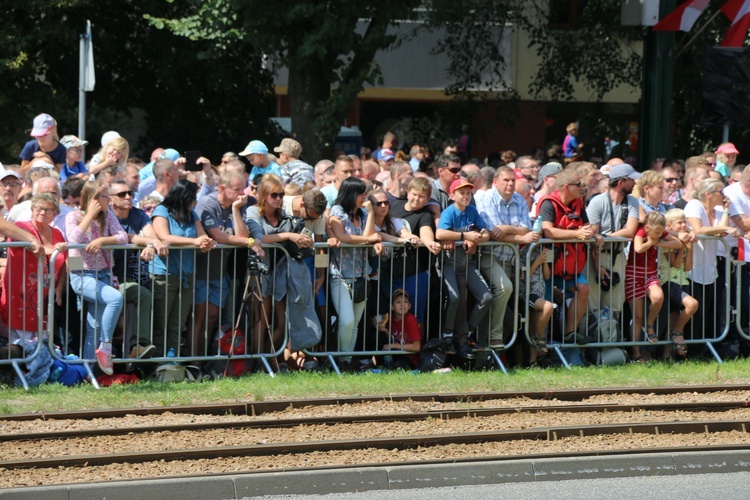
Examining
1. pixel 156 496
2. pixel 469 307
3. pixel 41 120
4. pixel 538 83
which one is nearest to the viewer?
pixel 156 496

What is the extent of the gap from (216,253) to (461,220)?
2.38m

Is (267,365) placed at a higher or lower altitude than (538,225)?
lower

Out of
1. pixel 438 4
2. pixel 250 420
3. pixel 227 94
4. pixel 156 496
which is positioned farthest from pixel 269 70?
pixel 156 496

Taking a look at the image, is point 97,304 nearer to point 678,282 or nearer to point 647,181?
point 647,181

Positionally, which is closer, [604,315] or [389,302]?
[389,302]

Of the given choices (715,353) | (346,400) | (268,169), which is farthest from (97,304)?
(715,353)

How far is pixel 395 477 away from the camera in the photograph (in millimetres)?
8125

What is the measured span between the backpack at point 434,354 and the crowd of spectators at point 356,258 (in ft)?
0.46

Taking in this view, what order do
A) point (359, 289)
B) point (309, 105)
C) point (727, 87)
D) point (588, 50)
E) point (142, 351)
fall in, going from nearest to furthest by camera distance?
point (142, 351) → point (359, 289) → point (727, 87) → point (309, 105) → point (588, 50)

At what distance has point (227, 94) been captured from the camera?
23.7 metres

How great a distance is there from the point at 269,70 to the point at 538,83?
5.63m

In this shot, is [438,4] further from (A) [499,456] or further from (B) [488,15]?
(A) [499,456]

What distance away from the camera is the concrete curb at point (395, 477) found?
300 inches

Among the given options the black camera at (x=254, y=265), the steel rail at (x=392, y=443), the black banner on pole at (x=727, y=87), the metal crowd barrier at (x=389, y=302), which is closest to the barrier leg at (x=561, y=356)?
the metal crowd barrier at (x=389, y=302)
